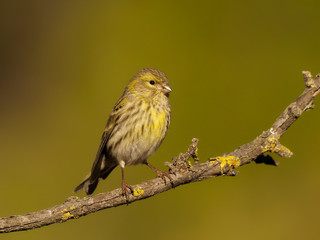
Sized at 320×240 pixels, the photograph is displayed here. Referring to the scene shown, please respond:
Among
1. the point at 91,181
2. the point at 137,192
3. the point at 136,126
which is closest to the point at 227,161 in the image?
the point at 137,192

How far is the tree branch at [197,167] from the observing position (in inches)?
151

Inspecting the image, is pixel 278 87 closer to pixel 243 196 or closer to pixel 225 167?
pixel 243 196

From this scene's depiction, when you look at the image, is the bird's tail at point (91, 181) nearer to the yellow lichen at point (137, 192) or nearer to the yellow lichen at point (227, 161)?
the yellow lichen at point (137, 192)

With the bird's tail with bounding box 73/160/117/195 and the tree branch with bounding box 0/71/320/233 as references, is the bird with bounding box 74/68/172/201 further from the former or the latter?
the tree branch with bounding box 0/71/320/233

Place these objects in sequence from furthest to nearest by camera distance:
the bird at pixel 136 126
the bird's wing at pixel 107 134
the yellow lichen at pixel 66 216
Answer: the bird's wing at pixel 107 134 < the bird at pixel 136 126 < the yellow lichen at pixel 66 216

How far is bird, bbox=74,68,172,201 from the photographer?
15.4ft

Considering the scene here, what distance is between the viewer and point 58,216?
3.79 meters

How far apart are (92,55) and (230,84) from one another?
172 centimetres

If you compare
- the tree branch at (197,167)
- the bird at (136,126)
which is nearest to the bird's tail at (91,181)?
the bird at (136,126)

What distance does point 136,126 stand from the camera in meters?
4.70

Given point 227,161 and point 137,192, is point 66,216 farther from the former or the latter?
point 227,161

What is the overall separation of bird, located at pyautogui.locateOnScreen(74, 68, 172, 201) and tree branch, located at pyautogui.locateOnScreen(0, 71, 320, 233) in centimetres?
66

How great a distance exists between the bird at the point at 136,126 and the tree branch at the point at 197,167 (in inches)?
25.9

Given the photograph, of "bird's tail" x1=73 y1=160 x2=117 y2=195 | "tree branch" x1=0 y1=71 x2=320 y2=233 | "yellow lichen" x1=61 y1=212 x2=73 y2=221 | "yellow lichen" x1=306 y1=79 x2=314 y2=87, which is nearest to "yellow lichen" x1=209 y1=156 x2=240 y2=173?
"tree branch" x1=0 y1=71 x2=320 y2=233
